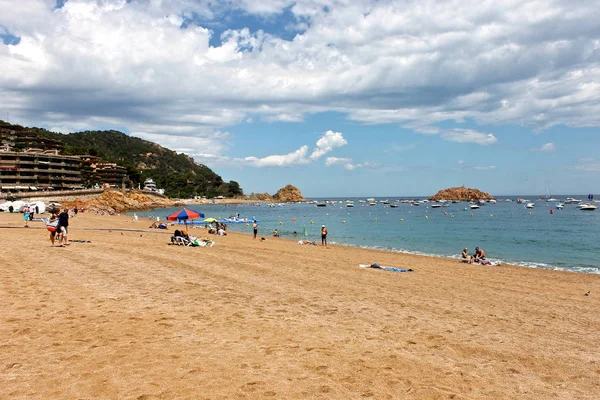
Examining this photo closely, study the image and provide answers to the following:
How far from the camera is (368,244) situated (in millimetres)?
36219

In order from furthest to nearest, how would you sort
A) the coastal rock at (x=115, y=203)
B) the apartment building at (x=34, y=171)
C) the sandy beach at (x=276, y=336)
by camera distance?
the apartment building at (x=34, y=171)
the coastal rock at (x=115, y=203)
the sandy beach at (x=276, y=336)

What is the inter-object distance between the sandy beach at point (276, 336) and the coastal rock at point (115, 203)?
69383 millimetres

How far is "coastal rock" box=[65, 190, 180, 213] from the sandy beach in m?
69.4

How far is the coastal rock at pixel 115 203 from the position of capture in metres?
78.4

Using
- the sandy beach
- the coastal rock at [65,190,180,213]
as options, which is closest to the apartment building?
the coastal rock at [65,190,180,213]

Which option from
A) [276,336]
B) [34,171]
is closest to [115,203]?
[34,171]

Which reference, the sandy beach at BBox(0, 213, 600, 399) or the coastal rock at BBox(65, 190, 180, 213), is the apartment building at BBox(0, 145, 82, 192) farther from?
the sandy beach at BBox(0, 213, 600, 399)

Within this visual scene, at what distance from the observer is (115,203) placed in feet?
→ 294

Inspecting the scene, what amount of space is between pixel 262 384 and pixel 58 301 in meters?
6.30

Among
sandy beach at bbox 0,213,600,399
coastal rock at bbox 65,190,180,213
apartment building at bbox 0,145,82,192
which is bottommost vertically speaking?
sandy beach at bbox 0,213,600,399

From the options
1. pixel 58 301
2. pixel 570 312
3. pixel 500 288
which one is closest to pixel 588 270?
pixel 500 288

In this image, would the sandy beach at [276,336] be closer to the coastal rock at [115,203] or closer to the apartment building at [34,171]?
the coastal rock at [115,203]

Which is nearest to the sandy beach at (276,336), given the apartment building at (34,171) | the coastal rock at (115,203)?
the coastal rock at (115,203)

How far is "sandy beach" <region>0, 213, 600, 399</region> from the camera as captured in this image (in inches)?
217
